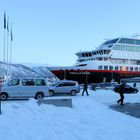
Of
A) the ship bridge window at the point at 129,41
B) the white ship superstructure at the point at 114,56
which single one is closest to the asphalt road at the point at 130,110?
the white ship superstructure at the point at 114,56

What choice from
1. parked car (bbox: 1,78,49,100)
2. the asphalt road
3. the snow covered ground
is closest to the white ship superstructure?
parked car (bbox: 1,78,49,100)

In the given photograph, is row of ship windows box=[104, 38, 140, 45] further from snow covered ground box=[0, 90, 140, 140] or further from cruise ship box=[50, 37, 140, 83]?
snow covered ground box=[0, 90, 140, 140]

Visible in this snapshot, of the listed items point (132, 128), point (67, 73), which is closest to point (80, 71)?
point (67, 73)

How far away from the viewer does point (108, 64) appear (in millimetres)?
63656

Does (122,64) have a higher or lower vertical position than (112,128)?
higher

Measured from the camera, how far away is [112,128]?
10.7 meters

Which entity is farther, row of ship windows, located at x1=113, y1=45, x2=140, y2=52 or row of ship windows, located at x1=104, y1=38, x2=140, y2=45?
row of ship windows, located at x1=104, y1=38, x2=140, y2=45

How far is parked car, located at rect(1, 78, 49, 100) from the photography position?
24859 millimetres

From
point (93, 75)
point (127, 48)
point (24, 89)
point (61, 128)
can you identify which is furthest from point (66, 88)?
point (127, 48)

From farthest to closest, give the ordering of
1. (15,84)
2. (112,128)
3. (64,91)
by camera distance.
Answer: (64,91) < (15,84) < (112,128)

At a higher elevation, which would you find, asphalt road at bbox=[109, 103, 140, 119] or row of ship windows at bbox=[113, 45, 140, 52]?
row of ship windows at bbox=[113, 45, 140, 52]

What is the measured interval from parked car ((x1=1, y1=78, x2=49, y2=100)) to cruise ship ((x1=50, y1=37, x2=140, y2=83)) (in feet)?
110

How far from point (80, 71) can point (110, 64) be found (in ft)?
21.9

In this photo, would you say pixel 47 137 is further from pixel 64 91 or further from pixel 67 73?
pixel 67 73
